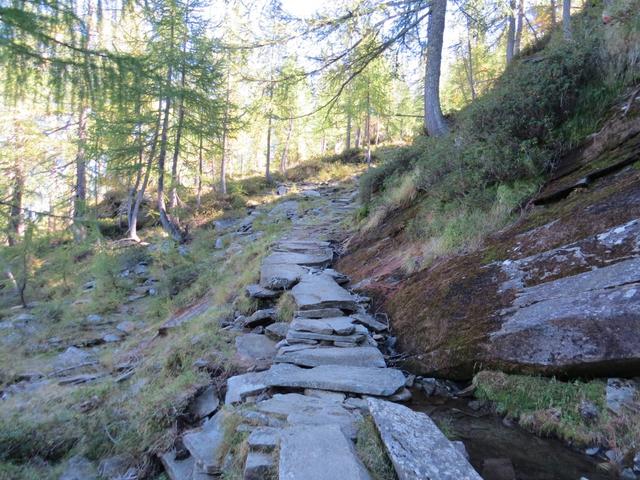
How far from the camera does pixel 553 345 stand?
116 inches

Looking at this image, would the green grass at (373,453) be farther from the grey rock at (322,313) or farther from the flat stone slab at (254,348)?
the grey rock at (322,313)

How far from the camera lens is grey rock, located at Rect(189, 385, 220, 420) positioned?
3.91 metres

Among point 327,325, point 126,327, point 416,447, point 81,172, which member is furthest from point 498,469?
point 81,172

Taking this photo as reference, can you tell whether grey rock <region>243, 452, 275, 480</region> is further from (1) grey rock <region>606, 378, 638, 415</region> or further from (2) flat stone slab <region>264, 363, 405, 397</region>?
(1) grey rock <region>606, 378, 638, 415</region>

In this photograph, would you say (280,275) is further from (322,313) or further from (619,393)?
(619,393)

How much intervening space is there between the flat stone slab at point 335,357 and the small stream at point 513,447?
0.79 meters

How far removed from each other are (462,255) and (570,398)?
7.77 feet

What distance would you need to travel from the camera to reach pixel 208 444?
3182mm

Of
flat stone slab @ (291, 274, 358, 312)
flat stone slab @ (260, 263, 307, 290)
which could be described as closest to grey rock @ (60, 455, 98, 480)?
flat stone slab @ (291, 274, 358, 312)

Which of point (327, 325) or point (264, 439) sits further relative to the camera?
point (327, 325)

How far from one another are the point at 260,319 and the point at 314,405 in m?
2.76

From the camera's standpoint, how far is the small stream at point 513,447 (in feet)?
7.71

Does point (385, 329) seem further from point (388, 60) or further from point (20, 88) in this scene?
point (388, 60)

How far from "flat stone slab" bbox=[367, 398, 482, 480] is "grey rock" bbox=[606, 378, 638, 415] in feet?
3.62
